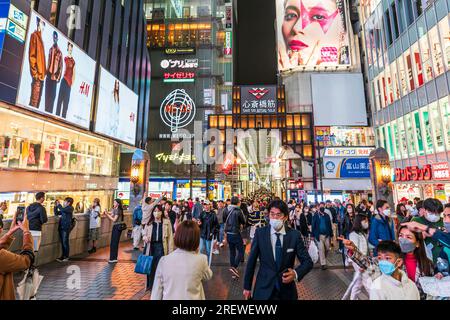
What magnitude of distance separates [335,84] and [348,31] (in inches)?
381

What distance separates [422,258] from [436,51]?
2142cm

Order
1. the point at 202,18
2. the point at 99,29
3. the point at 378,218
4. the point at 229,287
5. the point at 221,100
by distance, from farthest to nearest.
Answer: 1. the point at 221,100
2. the point at 202,18
3. the point at 99,29
4. the point at 229,287
5. the point at 378,218

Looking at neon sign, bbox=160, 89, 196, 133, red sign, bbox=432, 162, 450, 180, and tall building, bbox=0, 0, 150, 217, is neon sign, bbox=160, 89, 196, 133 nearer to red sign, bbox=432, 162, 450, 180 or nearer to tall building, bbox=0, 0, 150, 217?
tall building, bbox=0, 0, 150, 217

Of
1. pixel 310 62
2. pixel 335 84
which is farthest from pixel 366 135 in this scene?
pixel 310 62

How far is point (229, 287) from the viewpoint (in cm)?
618

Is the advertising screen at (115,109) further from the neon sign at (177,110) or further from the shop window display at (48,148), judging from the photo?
the neon sign at (177,110)

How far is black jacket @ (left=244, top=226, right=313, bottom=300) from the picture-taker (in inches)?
113

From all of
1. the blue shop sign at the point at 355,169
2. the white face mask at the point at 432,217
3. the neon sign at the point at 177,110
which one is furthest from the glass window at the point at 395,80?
the neon sign at the point at 177,110

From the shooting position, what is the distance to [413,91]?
20.6 m

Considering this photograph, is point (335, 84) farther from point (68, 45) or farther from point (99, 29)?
point (68, 45)

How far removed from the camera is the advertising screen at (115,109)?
18484 millimetres

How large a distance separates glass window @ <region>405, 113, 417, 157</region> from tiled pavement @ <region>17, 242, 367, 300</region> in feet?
59.2

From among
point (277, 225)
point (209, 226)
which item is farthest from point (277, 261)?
point (209, 226)

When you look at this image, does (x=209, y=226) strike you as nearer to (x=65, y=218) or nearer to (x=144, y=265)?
(x=144, y=265)
